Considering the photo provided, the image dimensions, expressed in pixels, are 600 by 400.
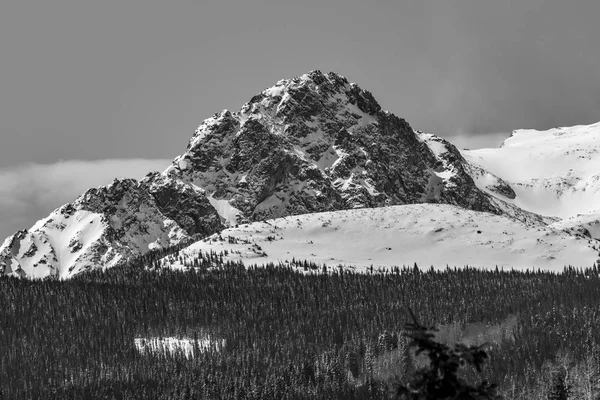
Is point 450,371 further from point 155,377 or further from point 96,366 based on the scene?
point 96,366

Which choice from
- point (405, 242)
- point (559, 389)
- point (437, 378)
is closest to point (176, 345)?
point (559, 389)

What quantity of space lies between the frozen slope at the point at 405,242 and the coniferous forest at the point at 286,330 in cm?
777

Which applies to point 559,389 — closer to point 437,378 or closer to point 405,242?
point 437,378

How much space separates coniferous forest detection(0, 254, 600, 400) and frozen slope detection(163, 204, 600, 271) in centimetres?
777

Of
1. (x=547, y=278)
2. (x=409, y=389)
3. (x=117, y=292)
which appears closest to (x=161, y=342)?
(x=117, y=292)

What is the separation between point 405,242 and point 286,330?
4244 cm

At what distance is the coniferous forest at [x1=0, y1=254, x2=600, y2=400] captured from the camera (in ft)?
288

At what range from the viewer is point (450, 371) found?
74.9 feet

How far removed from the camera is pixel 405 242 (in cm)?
14250

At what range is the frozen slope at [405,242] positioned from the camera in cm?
13388

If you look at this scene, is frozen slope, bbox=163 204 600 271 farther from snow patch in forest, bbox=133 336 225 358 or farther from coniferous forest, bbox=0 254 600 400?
snow patch in forest, bbox=133 336 225 358

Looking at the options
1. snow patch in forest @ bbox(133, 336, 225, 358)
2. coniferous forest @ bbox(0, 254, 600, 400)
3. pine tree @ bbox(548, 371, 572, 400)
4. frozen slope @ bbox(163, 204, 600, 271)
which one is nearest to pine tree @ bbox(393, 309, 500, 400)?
coniferous forest @ bbox(0, 254, 600, 400)

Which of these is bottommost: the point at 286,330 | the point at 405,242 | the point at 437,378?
the point at 437,378

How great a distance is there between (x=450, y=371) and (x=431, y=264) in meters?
111
